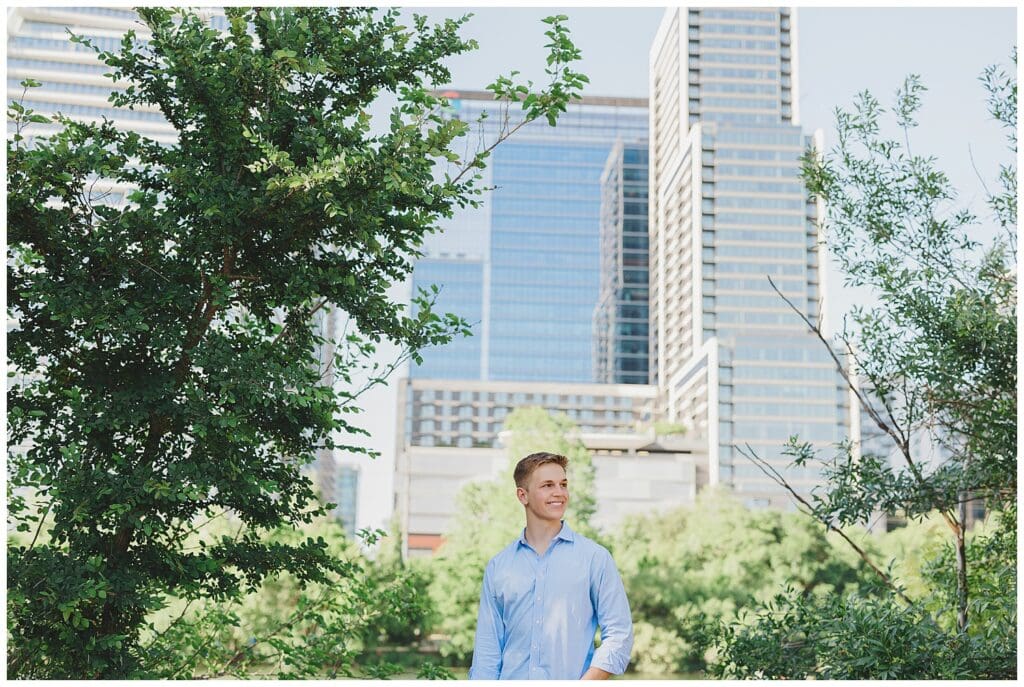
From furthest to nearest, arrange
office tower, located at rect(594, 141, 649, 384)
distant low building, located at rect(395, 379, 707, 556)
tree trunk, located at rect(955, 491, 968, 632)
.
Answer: office tower, located at rect(594, 141, 649, 384), distant low building, located at rect(395, 379, 707, 556), tree trunk, located at rect(955, 491, 968, 632)

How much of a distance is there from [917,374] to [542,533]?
2962mm

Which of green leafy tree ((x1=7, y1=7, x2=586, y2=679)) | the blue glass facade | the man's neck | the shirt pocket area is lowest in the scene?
the shirt pocket area

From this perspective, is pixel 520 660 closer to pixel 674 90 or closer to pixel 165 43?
pixel 165 43

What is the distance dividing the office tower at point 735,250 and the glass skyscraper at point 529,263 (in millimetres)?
5725

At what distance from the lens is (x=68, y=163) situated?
10.7 ft

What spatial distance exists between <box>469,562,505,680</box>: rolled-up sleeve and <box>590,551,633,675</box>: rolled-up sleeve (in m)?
0.23

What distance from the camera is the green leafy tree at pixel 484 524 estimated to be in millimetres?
17375

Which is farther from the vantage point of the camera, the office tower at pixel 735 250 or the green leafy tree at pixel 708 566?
the office tower at pixel 735 250

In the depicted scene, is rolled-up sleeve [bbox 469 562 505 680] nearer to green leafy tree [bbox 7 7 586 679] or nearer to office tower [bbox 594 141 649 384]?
green leafy tree [bbox 7 7 586 679]

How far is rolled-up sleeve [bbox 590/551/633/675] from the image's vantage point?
81.0 inches

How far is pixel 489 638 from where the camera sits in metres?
2.23

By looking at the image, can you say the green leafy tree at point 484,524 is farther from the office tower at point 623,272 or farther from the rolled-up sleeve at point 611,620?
the office tower at point 623,272

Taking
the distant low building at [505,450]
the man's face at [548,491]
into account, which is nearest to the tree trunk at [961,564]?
the man's face at [548,491]

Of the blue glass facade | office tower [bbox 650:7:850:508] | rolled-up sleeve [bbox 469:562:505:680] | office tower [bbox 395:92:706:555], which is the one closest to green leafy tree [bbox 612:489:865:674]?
rolled-up sleeve [bbox 469:562:505:680]
